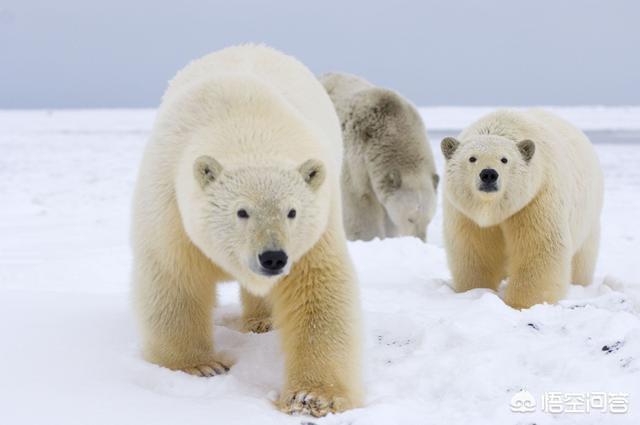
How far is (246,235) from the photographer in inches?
119

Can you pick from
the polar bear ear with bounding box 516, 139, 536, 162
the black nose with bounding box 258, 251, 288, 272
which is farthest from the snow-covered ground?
the polar bear ear with bounding box 516, 139, 536, 162

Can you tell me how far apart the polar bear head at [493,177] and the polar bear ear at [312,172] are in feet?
6.69

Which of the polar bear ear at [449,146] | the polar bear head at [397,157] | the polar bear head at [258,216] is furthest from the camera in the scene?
the polar bear head at [397,157]

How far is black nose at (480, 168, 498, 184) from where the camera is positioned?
4.97 m

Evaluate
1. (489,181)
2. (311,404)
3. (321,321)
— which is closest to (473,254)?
(489,181)

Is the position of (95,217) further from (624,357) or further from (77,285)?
(624,357)

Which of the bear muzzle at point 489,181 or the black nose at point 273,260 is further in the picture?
the bear muzzle at point 489,181

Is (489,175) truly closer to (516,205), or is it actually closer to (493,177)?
(493,177)

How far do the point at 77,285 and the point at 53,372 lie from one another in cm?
309

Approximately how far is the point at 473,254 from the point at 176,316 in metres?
2.58

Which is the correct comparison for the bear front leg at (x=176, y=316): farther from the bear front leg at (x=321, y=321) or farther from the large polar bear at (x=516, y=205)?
the large polar bear at (x=516, y=205)

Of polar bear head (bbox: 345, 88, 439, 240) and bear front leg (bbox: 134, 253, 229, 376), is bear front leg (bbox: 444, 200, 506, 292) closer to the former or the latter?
bear front leg (bbox: 134, 253, 229, 376)

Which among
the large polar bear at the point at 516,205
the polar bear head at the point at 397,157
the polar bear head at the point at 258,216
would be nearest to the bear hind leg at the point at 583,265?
the large polar bear at the point at 516,205

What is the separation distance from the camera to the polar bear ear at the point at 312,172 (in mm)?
3188
